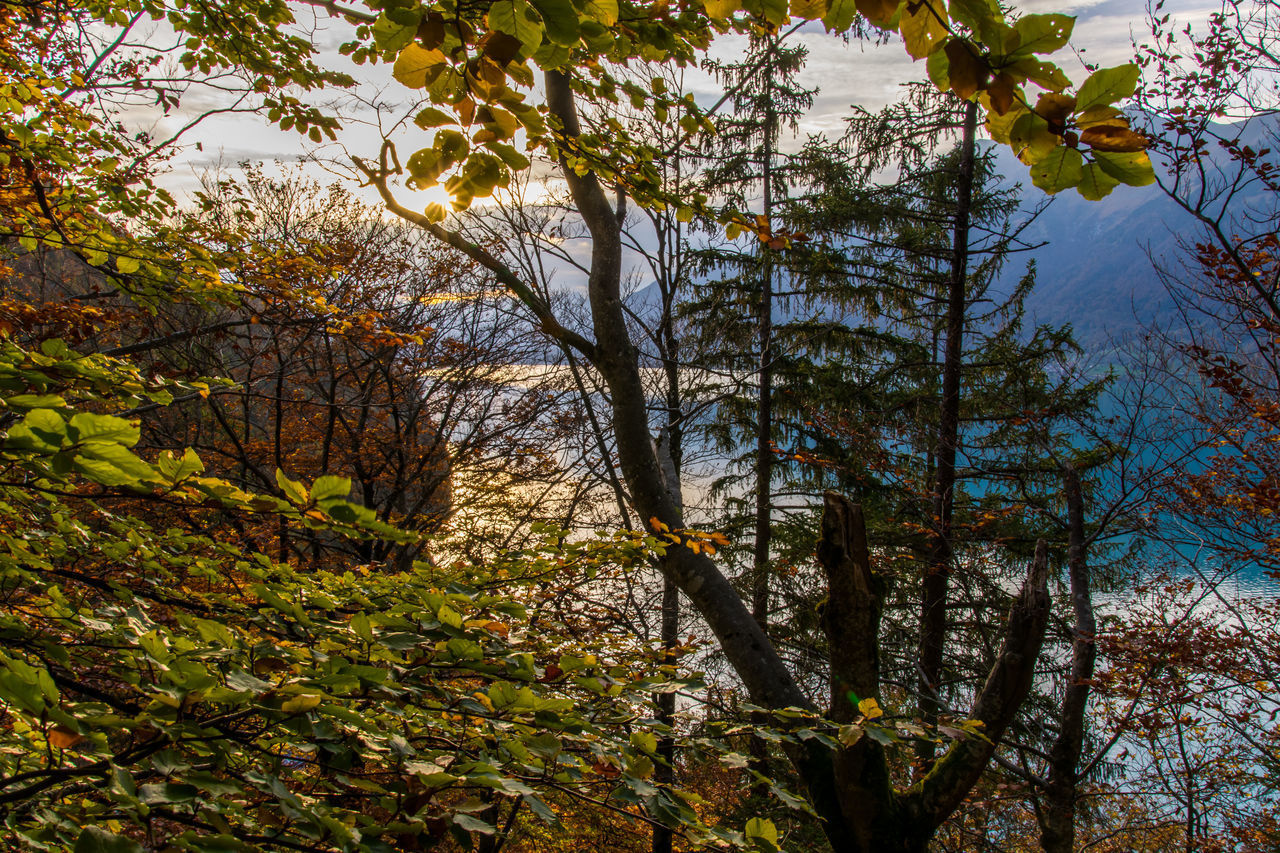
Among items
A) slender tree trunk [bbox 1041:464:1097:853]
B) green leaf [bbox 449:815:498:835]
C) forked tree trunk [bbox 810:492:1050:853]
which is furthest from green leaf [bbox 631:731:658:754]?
slender tree trunk [bbox 1041:464:1097:853]

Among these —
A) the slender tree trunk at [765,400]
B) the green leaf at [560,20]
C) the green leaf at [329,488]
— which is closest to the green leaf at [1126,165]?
the green leaf at [560,20]

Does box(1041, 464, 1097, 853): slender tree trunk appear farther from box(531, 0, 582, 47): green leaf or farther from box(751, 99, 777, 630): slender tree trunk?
box(751, 99, 777, 630): slender tree trunk

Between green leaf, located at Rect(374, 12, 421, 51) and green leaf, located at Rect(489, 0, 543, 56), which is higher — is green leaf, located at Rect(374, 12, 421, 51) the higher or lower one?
the higher one

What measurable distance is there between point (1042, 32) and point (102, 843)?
Result: 156 centimetres

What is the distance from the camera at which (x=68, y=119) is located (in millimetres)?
3906

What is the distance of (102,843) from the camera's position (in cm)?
75

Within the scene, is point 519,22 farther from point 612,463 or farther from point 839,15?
point 612,463

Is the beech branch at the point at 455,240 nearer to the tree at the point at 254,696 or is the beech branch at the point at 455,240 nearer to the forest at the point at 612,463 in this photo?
the forest at the point at 612,463

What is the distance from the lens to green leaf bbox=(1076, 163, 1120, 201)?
0.82 meters

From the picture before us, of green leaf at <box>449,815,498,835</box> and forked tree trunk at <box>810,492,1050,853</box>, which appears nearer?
green leaf at <box>449,815,498,835</box>

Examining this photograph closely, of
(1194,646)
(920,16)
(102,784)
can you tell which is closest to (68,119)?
(102,784)

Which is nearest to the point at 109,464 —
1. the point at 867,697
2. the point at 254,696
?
the point at 254,696

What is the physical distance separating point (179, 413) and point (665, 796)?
10951mm

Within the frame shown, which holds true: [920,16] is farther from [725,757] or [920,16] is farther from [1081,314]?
[1081,314]
